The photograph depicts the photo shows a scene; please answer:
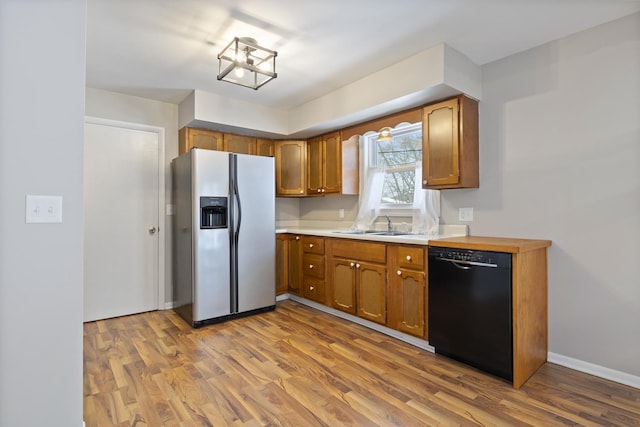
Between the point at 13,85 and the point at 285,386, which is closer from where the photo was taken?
the point at 13,85

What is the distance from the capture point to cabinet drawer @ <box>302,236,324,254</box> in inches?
145

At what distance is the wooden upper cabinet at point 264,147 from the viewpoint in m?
4.30

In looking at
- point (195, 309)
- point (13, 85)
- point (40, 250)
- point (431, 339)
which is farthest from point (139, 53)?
point (431, 339)

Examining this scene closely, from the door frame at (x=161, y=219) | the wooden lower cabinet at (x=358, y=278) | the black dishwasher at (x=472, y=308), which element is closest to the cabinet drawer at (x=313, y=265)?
the wooden lower cabinet at (x=358, y=278)

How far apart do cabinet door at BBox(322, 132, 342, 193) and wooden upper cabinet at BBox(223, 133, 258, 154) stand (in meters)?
0.93

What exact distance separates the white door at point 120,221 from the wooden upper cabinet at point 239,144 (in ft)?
2.59

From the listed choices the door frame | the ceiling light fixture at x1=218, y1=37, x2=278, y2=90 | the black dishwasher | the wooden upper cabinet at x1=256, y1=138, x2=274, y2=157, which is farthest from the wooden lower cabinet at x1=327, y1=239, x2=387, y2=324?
the door frame

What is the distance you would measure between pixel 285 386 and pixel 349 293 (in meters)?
1.34

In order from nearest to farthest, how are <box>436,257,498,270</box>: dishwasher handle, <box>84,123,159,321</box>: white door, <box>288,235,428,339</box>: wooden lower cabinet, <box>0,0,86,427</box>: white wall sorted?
<box>0,0,86,427</box>: white wall → <box>436,257,498,270</box>: dishwasher handle → <box>288,235,428,339</box>: wooden lower cabinet → <box>84,123,159,321</box>: white door

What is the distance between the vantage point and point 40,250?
54.8 inches

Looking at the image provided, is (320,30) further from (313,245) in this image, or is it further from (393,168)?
(313,245)

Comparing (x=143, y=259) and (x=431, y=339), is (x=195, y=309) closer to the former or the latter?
(x=143, y=259)

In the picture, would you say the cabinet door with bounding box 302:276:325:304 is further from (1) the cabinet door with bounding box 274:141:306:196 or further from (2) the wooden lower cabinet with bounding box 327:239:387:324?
(1) the cabinet door with bounding box 274:141:306:196

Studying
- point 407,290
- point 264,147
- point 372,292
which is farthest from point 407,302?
point 264,147
